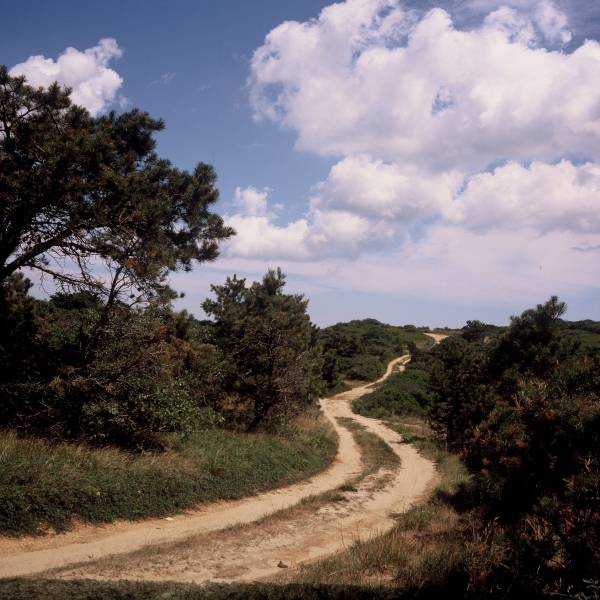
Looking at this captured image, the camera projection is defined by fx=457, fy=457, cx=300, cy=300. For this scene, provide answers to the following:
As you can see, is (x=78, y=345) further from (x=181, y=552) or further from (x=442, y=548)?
(x=442, y=548)

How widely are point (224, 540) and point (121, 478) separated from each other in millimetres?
2542

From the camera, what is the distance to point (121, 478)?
28.9ft

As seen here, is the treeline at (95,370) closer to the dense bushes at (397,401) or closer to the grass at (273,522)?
the grass at (273,522)

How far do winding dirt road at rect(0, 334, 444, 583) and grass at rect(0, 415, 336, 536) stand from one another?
31 cm

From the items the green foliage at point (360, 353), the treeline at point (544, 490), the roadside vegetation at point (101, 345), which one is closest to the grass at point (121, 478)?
the roadside vegetation at point (101, 345)

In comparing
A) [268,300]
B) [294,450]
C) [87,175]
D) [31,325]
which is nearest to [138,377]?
[31,325]

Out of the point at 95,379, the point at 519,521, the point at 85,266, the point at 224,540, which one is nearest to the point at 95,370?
the point at 95,379

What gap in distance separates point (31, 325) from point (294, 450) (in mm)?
8159

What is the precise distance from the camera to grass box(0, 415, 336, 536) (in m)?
7.36

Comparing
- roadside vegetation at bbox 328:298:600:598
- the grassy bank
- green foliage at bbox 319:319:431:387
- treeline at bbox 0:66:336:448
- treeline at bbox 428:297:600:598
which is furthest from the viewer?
the grassy bank

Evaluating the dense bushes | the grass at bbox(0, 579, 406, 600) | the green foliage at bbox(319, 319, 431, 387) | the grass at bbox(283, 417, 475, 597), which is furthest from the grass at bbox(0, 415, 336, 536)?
the green foliage at bbox(319, 319, 431, 387)

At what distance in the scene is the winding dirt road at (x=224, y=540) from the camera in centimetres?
623

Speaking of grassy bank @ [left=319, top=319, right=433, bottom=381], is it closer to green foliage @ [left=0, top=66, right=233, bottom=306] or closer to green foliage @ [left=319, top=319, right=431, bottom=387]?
green foliage @ [left=319, top=319, right=431, bottom=387]

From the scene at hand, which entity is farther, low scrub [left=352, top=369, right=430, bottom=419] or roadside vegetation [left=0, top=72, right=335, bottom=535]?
low scrub [left=352, top=369, right=430, bottom=419]
